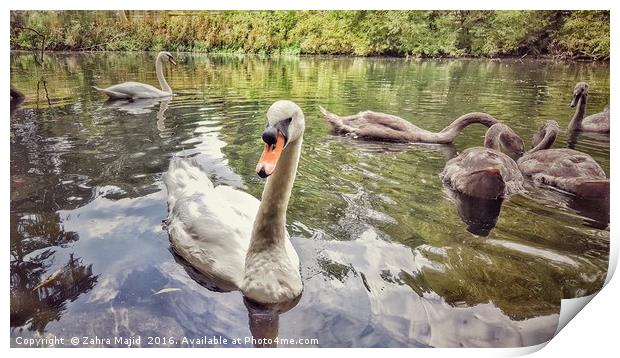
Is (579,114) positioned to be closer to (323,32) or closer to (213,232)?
(323,32)

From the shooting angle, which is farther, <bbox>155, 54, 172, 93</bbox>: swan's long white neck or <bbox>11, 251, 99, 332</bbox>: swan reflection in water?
<bbox>155, 54, 172, 93</bbox>: swan's long white neck

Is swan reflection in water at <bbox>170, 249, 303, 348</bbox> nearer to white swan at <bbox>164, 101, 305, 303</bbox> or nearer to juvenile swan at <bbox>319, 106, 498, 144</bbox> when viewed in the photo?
white swan at <bbox>164, 101, 305, 303</bbox>

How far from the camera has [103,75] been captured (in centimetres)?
332

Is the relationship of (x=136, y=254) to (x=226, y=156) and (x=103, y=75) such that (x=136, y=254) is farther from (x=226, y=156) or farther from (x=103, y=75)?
(x=103, y=75)

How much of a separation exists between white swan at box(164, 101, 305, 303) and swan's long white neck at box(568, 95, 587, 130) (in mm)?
1875

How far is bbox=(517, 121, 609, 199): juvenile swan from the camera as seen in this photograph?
3127 mm

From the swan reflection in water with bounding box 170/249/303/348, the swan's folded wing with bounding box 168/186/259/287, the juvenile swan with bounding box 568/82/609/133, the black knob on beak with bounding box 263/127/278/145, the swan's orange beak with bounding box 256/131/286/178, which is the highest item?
the juvenile swan with bounding box 568/82/609/133

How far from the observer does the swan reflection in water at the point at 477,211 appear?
307 cm

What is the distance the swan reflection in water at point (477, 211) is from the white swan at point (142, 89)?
7.01 feet

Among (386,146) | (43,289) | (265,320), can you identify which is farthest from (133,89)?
(386,146)

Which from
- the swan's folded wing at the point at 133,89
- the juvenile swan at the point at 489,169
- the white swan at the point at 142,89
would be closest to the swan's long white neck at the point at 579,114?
the juvenile swan at the point at 489,169

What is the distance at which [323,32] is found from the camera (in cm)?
325

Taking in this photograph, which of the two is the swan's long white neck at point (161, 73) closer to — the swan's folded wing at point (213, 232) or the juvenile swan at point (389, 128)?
the swan's folded wing at point (213, 232)

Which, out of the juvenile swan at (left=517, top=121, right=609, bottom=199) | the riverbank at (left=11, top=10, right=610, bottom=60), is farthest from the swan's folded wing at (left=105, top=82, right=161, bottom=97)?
the juvenile swan at (left=517, top=121, right=609, bottom=199)
